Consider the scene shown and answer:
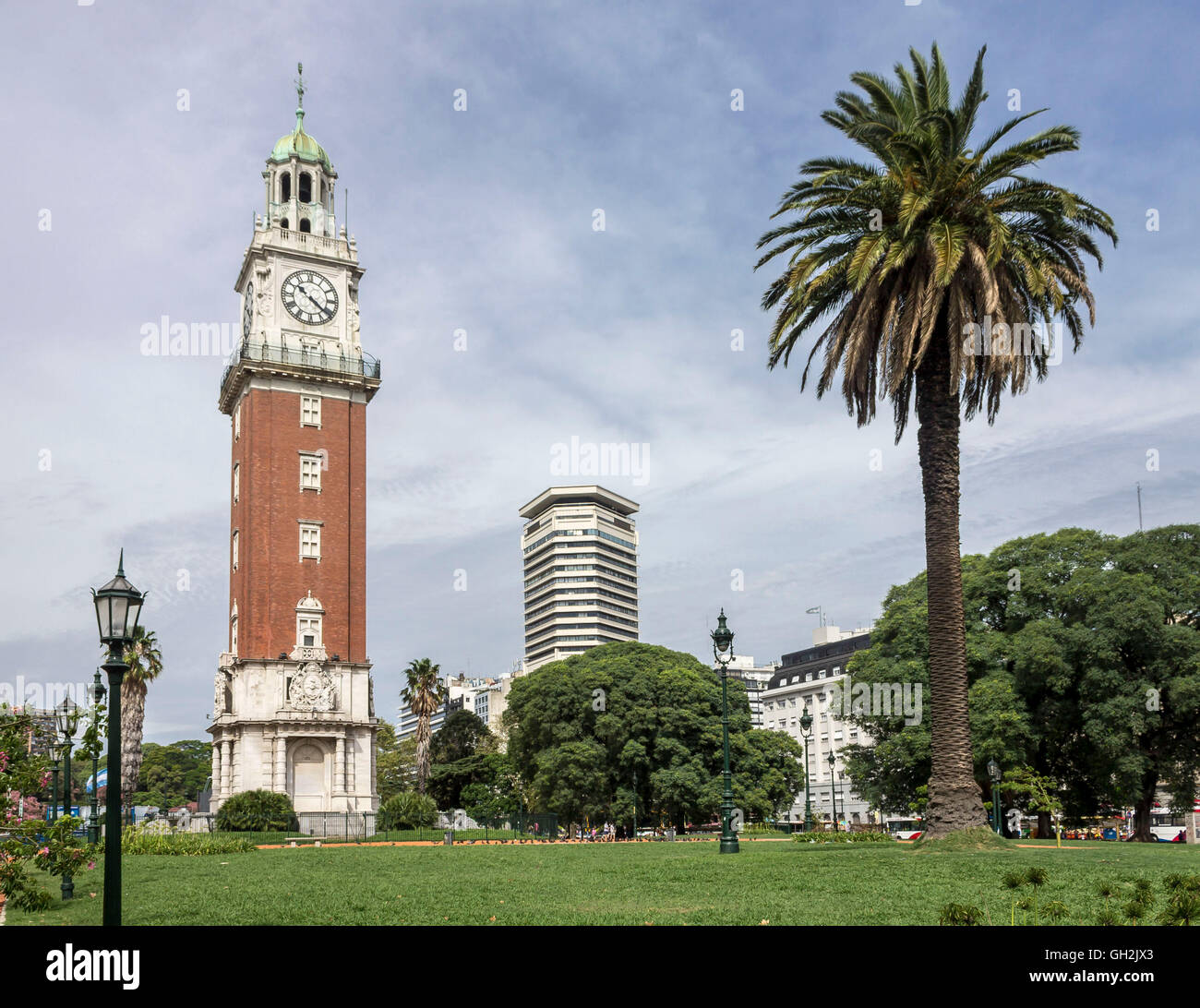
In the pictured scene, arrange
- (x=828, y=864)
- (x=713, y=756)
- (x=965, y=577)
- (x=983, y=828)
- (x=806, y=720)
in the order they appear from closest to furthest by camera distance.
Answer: (x=828, y=864) < (x=983, y=828) < (x=965, y=577) < (x=806, y=720) < (x=713, y=756)

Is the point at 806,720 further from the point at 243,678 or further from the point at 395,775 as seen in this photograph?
the point at 395,775

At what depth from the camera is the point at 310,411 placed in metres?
66.0

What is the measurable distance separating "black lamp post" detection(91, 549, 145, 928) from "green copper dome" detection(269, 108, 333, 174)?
210 ft

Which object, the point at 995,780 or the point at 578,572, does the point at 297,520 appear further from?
the point at 578,572

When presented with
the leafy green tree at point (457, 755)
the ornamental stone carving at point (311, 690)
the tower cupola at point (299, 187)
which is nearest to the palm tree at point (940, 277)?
the ornamental stone carving at point (311, 690)

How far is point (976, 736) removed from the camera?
39.7 metres

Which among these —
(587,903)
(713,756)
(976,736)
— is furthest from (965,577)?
(587,903)

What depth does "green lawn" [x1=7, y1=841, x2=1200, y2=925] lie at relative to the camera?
45.5 feet

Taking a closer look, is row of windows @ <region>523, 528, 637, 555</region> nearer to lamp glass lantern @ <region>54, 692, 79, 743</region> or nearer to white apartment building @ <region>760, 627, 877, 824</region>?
white apartment building @ <region>760, 627, 877, 824</region>

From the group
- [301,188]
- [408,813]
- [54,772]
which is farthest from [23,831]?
[301,188]

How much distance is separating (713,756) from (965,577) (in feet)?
63.0

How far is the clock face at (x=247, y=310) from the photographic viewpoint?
221 feet

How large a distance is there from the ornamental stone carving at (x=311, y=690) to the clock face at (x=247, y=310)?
21.3 metres

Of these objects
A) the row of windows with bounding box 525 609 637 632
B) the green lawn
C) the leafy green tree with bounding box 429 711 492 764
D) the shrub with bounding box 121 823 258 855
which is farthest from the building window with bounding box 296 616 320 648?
the row of windows with bounding box 525 609 637 632
